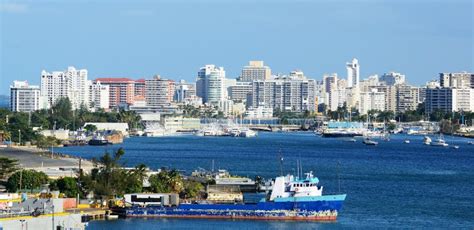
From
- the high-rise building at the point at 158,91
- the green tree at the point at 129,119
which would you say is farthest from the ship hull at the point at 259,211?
the high-rise building at the point at 158,91

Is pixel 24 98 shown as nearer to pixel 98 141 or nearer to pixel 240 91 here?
pixel 240 91

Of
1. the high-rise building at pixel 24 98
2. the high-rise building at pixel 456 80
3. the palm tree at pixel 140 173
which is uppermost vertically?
the high-rise building at pixel 456 80

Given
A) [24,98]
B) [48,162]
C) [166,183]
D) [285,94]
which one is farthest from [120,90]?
[166,183]

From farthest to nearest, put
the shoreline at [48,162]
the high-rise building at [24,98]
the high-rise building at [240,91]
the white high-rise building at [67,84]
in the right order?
the high-rise building at [240,91], the white high-rise building at [67,84], the high-rise building at [24,98], the shoreline at [48,162]

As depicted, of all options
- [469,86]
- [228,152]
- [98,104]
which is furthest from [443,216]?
[469,86]

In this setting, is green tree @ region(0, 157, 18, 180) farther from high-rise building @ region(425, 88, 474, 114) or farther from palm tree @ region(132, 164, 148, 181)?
high-rise building @ region(425, 88, 474, 114)

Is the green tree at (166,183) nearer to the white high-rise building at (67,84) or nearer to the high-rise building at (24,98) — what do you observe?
the high-rise building at (24,98)

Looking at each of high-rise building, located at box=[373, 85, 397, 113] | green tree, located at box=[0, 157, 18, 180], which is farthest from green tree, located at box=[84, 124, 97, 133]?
high-rise building, located at box=[373, 85, 397, 113]
